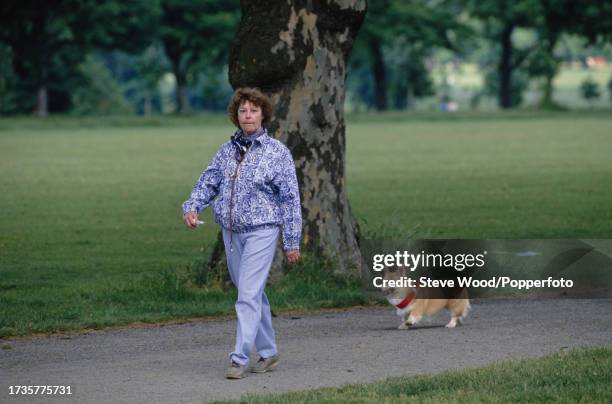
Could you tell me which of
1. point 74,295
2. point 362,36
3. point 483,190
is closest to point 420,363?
point 74,295

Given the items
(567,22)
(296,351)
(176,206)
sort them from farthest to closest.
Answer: (567,22), (176,206), (296,351)

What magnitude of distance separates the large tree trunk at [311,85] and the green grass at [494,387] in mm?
5064

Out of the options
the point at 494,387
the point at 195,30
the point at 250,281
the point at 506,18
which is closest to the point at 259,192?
the point at 250,281

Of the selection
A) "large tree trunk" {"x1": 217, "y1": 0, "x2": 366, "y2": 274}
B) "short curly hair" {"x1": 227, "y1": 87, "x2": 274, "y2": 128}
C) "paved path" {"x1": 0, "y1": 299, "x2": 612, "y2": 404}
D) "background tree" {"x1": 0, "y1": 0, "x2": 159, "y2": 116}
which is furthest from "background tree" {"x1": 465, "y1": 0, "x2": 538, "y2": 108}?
"short curly hair" {"x1": 227, "y1": 87, "x2": 274, "y2": 128}

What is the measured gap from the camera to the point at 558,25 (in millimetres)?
91125

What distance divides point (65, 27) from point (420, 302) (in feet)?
244

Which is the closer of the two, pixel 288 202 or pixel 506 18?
pixel 288 202

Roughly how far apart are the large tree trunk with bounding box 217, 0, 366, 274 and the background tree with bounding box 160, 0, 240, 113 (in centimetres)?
6985

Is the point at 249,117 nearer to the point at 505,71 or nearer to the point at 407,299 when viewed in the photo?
the point at 407,299

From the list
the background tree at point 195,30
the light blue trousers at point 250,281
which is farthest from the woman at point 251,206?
the background tree at point 195,30

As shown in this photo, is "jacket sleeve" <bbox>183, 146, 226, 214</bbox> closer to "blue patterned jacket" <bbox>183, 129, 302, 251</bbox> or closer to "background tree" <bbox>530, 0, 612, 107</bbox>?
"blue patterned jacket" <bbox>183, 129, 302, 251</bbox>

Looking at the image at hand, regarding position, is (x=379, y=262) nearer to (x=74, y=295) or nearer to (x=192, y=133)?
(x=74, y=295)

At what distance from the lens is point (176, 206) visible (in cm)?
2580

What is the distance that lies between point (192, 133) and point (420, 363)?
51.0m
